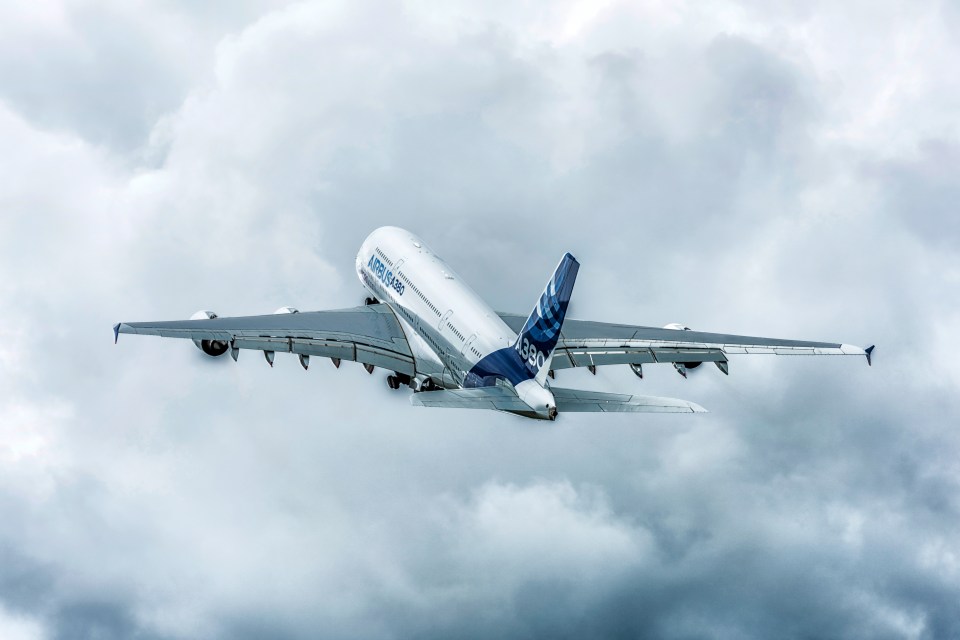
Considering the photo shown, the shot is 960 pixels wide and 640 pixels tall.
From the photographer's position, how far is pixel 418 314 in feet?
260

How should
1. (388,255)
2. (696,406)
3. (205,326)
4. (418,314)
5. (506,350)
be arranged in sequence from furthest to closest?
(388,255) → (418,314) → (205,326) → (506,350) → (696,406)

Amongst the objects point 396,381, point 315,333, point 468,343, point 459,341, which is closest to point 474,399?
point 468,343

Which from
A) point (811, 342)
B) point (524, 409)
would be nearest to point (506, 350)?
point (524, 409)

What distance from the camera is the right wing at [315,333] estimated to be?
71875 mm

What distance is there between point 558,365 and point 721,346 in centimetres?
892

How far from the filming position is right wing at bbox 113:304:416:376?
71875 mm

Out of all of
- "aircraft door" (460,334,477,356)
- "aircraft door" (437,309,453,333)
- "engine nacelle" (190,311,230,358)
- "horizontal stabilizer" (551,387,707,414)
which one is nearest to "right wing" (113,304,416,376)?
"engine nacelle" (190,311,230,358)

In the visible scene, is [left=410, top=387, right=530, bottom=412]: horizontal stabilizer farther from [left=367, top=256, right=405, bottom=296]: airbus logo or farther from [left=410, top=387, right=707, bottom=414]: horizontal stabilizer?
[left=367, top=256, right=405, bottom=296]: airbus logo

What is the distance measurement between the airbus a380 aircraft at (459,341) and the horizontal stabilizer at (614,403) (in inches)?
1.9

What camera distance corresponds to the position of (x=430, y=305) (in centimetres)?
7800

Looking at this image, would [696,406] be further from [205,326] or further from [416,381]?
[205,326]

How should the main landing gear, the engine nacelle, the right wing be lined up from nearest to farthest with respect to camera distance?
the right wing, the engine nacelle, the main landing gear

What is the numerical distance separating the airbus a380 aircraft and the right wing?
0.08 m

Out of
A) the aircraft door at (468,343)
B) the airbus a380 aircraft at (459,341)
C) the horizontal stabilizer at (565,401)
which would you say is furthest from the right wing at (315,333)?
the horizontal stabilizer at (565,401)
